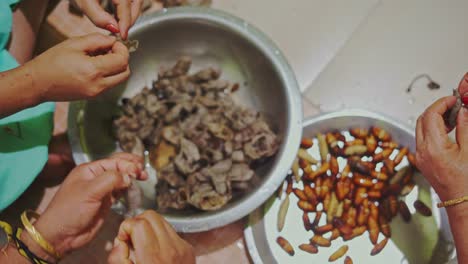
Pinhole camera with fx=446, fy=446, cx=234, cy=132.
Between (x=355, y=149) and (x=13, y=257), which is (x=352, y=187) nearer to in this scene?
(x=355, y=149)

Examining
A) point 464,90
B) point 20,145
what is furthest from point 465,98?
point 20,145

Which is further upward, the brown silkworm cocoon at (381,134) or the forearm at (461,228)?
the forearm at (461,228)

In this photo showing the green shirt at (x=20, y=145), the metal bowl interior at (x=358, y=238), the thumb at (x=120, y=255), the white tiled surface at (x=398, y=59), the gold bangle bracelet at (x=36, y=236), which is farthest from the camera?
the white tiled surface at (x=398, y=59)

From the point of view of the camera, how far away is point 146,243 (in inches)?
27.1

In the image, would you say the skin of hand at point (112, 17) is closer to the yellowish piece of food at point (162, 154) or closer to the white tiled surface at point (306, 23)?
the yellowish piece of food at point (162, 154)

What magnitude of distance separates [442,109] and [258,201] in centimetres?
42

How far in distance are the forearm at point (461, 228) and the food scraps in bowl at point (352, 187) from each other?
288 mm

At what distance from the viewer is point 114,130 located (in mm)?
1145

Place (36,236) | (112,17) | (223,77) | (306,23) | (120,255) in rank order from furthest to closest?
(306,23), (223,77), (112,17), (36,236), (120,255)

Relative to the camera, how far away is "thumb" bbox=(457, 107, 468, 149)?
2.69 ft

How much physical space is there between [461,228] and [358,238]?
1.10ft

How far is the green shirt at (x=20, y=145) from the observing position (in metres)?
0.98

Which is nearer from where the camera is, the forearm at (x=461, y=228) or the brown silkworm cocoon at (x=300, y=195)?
the forearm at (x=461, y=228)

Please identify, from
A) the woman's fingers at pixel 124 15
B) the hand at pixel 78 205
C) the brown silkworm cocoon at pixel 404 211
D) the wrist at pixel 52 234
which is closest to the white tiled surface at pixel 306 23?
the brown silkworm cocoon at pixel 404 211
